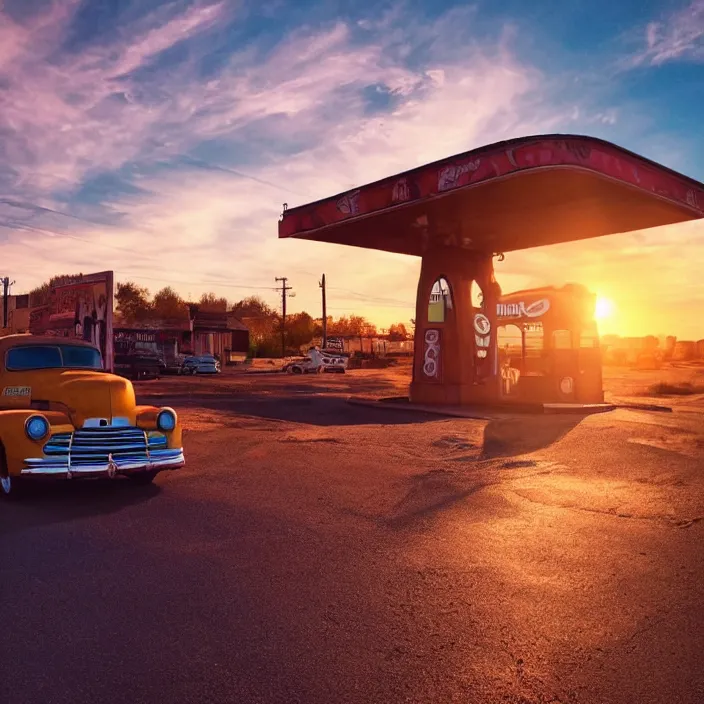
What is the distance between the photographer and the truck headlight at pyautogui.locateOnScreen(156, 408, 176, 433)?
7934 millimetres

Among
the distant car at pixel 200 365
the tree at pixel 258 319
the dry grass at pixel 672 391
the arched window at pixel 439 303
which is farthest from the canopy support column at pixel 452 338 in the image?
the tree at pixel 258 319

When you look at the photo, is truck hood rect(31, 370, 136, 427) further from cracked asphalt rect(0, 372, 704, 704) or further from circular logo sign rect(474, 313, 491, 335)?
circular logo sign rect(474, 313, 491, 335)

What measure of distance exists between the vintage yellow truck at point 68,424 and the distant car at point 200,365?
36070 mm

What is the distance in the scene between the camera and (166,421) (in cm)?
797

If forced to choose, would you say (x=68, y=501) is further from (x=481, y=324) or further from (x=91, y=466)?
(x=481, y=324)

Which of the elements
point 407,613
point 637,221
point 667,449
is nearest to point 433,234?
point 637,221

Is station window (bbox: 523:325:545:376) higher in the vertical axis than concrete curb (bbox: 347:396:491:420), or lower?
higher

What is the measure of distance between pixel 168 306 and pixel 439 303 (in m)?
67.9

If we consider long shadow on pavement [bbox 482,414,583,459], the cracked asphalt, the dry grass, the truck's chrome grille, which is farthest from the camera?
the dry grass

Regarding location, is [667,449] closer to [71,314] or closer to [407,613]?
[407,613]

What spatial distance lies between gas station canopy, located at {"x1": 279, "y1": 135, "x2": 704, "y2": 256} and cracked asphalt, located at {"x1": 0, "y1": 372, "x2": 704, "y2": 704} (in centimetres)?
673

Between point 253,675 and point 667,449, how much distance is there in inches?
377

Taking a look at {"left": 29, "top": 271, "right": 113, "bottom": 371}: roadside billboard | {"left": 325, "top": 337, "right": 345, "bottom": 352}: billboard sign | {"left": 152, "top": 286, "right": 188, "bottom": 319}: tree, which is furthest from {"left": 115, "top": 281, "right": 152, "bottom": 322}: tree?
{"left": 29, "top": 271, "right": 113, "bottom": 371}: roadside billboard

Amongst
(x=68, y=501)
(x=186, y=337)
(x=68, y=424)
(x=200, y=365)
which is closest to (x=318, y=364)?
(x=200, y=365)
